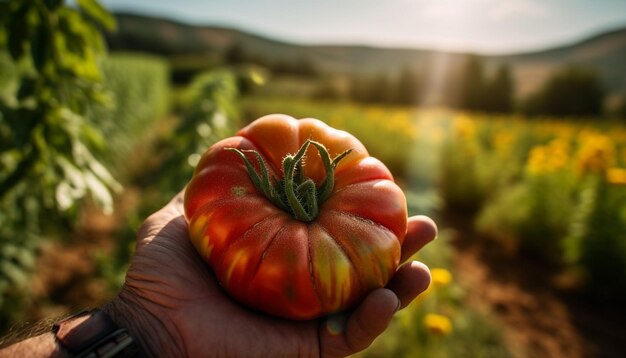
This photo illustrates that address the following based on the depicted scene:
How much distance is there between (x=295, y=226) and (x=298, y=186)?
0.48ft

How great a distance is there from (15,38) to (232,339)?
63.0 inches

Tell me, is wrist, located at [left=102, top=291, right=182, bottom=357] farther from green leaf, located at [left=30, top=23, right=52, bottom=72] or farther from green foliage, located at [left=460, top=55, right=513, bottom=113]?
green foliage, located at [left=460, top=55, right=513, bottom=113]

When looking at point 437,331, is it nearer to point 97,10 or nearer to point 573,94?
point 97,10

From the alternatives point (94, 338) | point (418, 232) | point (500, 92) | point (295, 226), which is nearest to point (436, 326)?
point (418, 232)

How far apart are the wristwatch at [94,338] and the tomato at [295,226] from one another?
1.07 feet

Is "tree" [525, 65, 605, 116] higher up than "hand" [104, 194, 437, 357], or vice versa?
"hand" [104, 194, 437, 357]

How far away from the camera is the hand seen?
1284 mm

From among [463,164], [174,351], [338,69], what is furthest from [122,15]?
[174,351]

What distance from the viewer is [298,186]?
4.35 feet

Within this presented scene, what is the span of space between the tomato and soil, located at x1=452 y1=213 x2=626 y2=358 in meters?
3.26

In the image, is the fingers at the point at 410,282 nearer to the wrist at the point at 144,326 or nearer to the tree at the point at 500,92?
the wrist at the point at 144,326

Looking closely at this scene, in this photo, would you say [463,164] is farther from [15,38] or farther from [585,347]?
[15,38]

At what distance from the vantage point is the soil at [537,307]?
412 cm

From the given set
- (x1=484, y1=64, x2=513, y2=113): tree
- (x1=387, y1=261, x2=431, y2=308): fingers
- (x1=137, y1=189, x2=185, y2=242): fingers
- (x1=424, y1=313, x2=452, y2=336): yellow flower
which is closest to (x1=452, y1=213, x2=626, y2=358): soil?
(x1=424, y1=313, x2=452, y2=336): yellow flower
